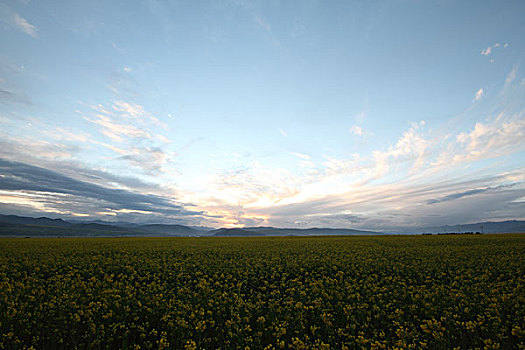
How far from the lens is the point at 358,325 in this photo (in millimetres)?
9648

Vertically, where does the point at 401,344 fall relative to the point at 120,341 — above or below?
above

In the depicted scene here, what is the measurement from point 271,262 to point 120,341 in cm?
1357

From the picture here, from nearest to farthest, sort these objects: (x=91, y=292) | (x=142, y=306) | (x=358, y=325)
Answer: (x=358, y=325)
(x=142, y=306)
(x=91, y=292)

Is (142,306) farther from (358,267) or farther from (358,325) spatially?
(358,267)

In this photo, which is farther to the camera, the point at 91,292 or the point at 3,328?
the point at 91,292

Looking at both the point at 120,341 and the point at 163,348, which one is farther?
the point at 120,341

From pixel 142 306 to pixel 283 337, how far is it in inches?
259

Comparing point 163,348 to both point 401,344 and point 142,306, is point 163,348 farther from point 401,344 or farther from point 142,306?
point 401,344

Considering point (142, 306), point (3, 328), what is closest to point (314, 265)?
point (142, 306)

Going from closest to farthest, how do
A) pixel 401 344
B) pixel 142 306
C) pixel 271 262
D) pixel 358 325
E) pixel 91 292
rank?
1. pixel 401 344
2. pixel 358 325
3. pixel 142 306
4. pixel 91 292
5. pixel 271 262

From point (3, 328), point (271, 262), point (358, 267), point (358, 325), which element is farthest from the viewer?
point (271, 262)

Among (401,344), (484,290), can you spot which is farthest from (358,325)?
(484,290)

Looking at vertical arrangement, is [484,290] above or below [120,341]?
above

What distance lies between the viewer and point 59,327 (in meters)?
9.21
